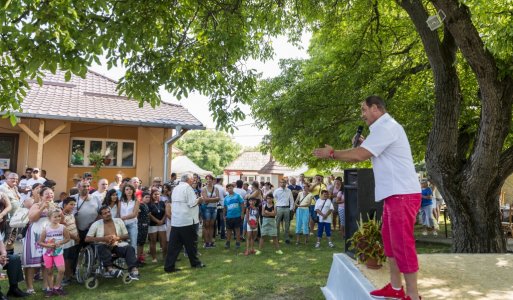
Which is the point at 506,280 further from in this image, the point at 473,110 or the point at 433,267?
the point at 473,110

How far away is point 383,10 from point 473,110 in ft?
12.3

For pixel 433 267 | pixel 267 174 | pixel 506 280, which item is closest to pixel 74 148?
pixel 433 267

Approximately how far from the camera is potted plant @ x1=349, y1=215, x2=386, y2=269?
5.00 m

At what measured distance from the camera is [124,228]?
300 inches

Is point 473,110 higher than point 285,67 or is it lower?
lower

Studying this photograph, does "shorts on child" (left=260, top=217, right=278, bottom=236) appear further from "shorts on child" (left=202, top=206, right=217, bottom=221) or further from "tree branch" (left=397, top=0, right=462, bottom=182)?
"tree branch" (left=397, top=0, right=462, bottom=182)

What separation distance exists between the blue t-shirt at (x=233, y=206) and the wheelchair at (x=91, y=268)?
13.5 feet

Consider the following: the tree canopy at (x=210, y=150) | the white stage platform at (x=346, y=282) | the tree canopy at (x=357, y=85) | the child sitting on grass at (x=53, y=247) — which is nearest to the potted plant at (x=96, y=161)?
the tree canopy at (x=357, y=85)

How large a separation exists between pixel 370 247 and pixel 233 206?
6.49 meters

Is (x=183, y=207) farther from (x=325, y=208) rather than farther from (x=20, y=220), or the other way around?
(x=325, y=208)

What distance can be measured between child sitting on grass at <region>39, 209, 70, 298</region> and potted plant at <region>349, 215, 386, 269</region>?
478 centimetres

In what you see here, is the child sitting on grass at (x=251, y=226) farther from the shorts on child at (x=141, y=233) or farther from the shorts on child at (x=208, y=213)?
the shorts on child at (x=141, y=233)

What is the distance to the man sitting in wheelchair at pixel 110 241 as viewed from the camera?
7098 mm

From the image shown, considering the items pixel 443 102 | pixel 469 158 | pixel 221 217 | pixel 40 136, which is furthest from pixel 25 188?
pixel 469 158
